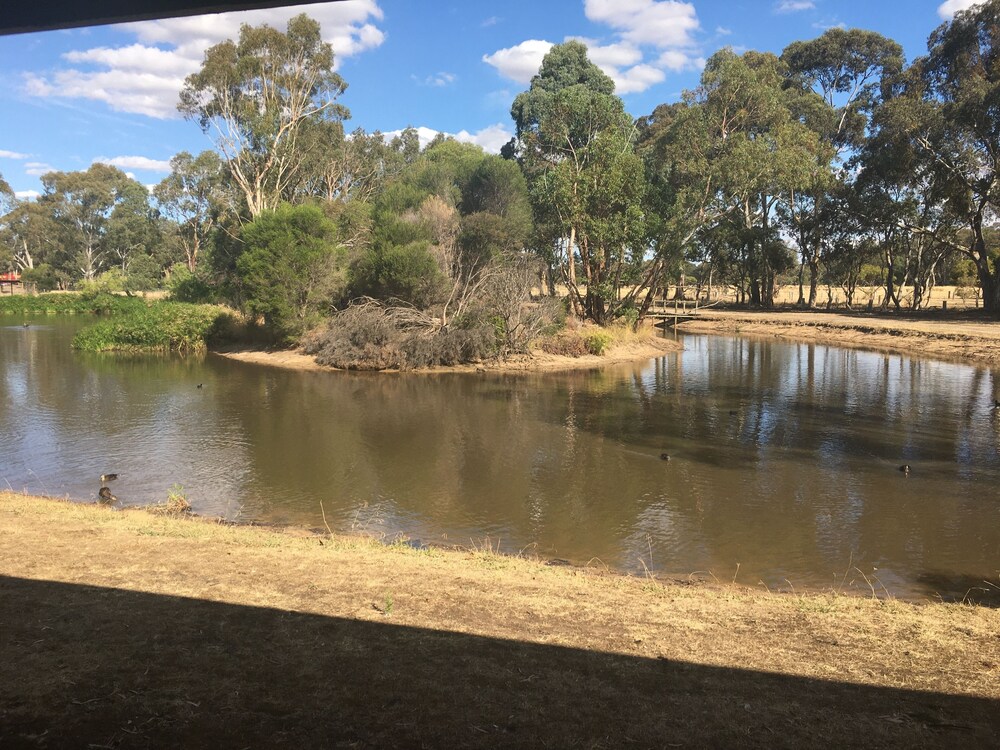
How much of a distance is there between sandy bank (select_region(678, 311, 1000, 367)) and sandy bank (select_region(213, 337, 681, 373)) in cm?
1112

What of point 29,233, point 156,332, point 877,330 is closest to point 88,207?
point 29,233

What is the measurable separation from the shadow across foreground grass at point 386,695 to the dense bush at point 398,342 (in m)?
25.4

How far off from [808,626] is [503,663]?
9.77 ft

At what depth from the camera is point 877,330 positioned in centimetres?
4053

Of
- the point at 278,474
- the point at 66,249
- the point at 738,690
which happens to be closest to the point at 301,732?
the point at 738,690

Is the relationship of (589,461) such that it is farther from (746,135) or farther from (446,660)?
(746,135)

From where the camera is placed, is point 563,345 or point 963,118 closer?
point 563,345

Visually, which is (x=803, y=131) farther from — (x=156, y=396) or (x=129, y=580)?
(x=129, y=580)

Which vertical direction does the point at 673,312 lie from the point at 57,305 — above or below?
below

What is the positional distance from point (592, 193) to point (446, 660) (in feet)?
107

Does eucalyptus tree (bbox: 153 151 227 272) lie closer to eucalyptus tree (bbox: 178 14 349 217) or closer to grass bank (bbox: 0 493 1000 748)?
eucalyptus tree (bbox: 178 14 349 217)

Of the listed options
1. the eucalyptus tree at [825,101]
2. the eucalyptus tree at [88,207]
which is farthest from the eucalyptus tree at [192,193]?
the eucalyptus tree at [825,101]

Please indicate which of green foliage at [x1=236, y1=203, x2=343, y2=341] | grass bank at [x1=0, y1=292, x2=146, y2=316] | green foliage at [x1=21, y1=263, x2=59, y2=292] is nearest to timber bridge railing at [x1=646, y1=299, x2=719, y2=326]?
green foliage at [x1=236, y1=203, x2=343, y2=341]

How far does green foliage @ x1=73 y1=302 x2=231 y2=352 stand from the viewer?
125 ft
